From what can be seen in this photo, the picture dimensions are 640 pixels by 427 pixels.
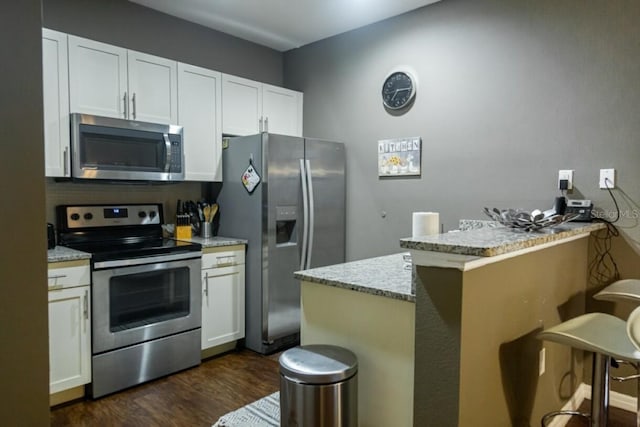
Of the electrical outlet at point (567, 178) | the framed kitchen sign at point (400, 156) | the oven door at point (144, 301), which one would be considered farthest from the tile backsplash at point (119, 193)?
the electrical outlet at point (567, 178)

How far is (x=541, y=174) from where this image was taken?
277 cm

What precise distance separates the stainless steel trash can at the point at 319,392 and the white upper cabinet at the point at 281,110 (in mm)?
2667

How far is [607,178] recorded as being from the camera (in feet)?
8.23

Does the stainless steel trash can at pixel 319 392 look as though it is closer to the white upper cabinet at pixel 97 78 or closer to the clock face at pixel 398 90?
the white upper cabinet at pixel 97 78

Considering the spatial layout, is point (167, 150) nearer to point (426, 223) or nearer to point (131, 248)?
point (131, 248)

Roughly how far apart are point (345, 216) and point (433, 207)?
88 cm

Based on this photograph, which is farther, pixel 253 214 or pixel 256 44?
pixel 256 44

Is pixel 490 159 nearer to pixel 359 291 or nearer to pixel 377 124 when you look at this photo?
pixel 377 124

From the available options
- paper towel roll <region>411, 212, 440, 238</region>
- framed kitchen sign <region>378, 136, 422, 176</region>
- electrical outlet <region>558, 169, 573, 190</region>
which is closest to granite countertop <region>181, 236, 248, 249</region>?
framed kitchen sign <region>378, 136, 422, 176</region>

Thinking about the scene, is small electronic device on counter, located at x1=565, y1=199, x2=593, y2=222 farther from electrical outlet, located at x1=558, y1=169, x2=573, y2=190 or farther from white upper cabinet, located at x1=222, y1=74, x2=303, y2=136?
white upper cabinet, located at x1=222, y1=74, x2=303, y2=136

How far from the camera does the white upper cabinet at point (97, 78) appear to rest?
2.73 meters

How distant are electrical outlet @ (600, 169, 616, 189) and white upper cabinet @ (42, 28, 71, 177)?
10.8 ft

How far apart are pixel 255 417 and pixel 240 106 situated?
2535mm

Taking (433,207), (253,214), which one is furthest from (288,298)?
(433,207)
